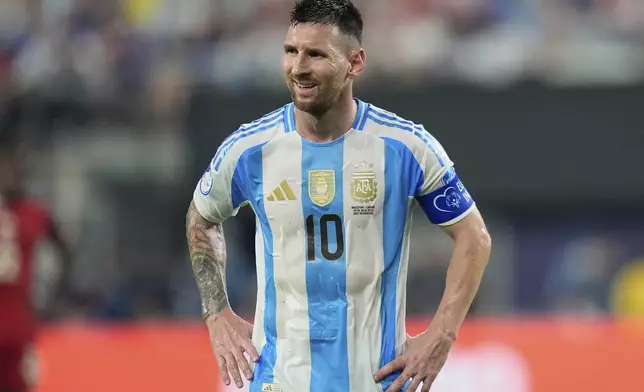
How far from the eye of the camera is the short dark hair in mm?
4340

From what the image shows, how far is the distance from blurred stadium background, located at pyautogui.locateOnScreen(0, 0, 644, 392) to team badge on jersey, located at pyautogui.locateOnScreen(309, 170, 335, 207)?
6.60 meters

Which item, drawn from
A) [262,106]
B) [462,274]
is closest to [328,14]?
[462,274]

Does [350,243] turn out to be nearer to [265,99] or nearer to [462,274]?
[462,274]

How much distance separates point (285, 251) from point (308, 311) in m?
0.23

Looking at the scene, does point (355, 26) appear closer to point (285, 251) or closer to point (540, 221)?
point (285, 251)

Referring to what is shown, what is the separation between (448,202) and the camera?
4.48 m

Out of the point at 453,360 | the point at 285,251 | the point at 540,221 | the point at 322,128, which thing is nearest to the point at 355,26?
the point at 322,128

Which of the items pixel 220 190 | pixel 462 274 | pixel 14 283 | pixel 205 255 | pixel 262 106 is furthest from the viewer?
pixel 262 106

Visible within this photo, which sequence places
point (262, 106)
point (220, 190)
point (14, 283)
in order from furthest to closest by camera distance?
point (262, 106), point (14, 283), point (220, 190)

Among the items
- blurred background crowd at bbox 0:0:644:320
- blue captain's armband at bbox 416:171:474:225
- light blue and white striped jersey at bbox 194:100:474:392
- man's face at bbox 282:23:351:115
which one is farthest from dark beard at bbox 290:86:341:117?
blurred background crowd at bbox 0:0:644:320

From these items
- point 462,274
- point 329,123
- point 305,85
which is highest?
point 305,85

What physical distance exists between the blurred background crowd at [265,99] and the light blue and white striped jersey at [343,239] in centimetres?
687

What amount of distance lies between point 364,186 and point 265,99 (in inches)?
305

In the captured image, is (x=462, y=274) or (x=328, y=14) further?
(x=462, y=274)
